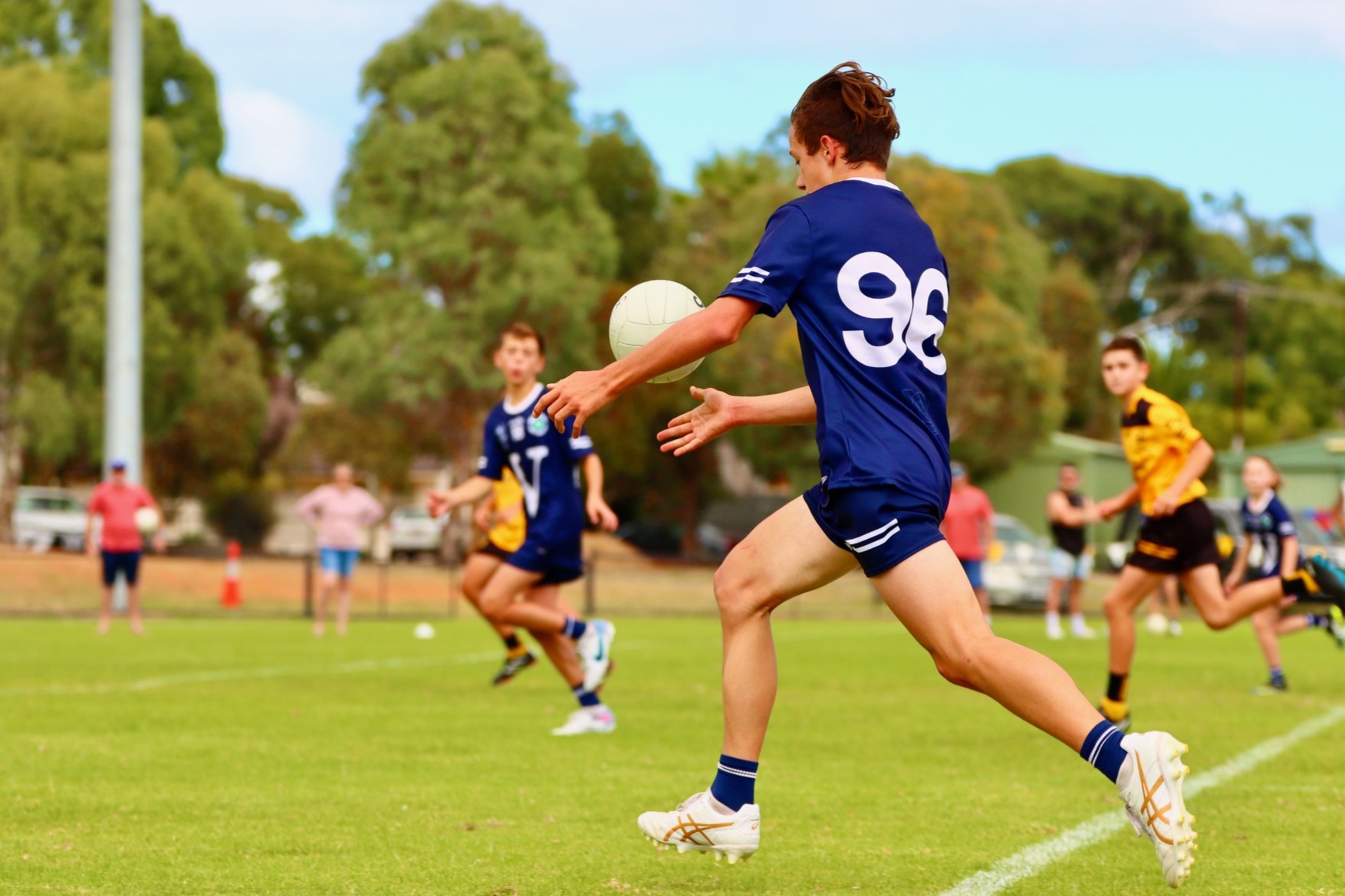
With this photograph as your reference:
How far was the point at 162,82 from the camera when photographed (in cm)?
4956

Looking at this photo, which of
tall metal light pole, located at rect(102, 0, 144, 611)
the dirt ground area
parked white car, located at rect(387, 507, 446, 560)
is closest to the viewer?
tall metal light pole, located at rect(102, 0, 144, 611)

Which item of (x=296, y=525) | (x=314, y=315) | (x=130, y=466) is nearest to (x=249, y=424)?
(x=314, y=315)

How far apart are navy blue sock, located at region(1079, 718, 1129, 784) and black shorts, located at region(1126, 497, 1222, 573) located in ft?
17.7

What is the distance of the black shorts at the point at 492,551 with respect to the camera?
11539 mm

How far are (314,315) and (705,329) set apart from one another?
55.5 metres

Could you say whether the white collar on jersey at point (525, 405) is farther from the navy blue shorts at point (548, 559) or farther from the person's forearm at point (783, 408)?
the person's forearm at point (783, 408)

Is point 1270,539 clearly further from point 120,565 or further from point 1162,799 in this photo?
point 120,565

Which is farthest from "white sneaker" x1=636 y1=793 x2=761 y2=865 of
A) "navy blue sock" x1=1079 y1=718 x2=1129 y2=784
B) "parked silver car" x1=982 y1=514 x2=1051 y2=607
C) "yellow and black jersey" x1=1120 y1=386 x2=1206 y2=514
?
"parked silver car" x1=982 y1=514 x2=1051 y2=607

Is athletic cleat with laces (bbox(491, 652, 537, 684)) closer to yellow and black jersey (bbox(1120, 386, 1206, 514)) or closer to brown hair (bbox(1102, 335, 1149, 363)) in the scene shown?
yellow and black jersey (bbox(1120, 386, 1206, 514))

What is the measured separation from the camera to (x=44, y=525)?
4062 cm

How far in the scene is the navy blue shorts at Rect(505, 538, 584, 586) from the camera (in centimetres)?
991

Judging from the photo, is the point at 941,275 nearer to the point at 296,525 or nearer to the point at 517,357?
the point at 517,357

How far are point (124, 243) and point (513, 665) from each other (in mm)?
14701

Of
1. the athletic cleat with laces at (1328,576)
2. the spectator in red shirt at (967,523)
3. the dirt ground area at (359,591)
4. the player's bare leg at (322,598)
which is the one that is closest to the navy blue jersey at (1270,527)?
the athletic cleat with laces at (1328,576)
